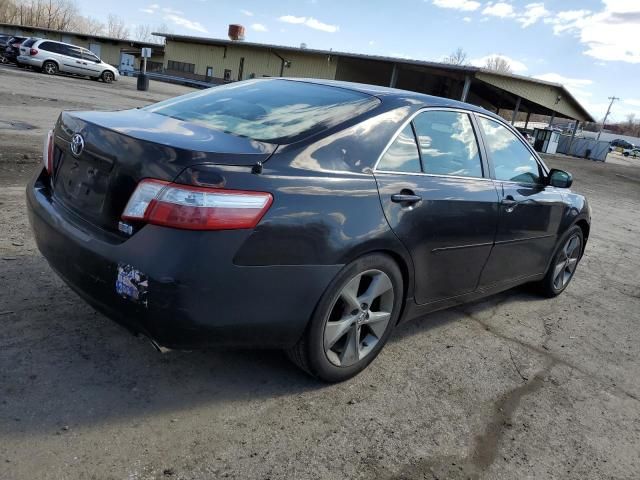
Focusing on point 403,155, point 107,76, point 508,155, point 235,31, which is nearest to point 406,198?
point 403,155

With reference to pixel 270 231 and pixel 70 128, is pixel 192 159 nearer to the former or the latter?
pixel 270 231

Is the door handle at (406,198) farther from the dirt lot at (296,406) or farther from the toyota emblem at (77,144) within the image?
the toyota emblem at (77,144)

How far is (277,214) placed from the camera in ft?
7.69

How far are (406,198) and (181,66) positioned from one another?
187ft

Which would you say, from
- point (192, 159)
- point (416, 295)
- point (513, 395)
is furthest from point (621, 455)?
point (192, 159)

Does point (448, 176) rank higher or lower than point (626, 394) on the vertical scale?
higher

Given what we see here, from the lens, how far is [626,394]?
3.46 m

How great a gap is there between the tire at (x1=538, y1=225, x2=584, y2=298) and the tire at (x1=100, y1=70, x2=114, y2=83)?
3062cm

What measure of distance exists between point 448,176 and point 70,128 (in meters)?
2.20

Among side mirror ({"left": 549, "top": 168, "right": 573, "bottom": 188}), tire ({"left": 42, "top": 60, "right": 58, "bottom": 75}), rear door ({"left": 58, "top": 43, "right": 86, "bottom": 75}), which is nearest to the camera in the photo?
side mirror ({"left": 549, "top": 168, "right": 573, "bottom": 188})

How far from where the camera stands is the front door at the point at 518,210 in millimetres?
3804

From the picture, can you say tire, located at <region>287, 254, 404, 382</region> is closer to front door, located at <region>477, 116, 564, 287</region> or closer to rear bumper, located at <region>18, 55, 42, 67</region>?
front door, located at <region>477, 116, 564, 287</region>

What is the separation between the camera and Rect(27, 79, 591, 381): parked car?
2215 millimetres

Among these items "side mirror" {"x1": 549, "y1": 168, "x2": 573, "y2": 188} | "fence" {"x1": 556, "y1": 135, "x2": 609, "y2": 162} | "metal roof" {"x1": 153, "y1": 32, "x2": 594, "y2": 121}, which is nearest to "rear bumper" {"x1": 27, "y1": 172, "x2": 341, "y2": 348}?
"side mirror" {"x1": 549, "y1": 168, "x2": 573, "y2": 188}
